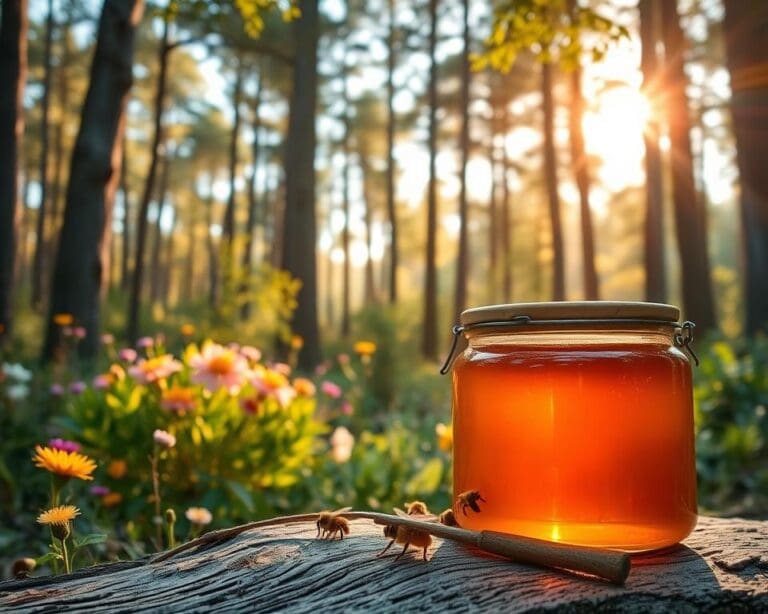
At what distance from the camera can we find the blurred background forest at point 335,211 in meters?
3.27

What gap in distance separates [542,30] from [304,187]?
8199 mm

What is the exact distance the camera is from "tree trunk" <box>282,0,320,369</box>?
431 inches

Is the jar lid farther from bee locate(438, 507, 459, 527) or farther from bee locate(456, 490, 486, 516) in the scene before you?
bee locate(438, 507, 459, 527)

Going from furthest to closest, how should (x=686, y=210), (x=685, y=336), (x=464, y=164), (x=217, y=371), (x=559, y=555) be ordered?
1. (x=464, y=164)
2. (x=686, y=210)
3. (x=217, y=371)
4. (x=685, y=336)
5. (x=559, y=555)

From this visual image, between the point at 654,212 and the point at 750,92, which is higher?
the point at 750,92

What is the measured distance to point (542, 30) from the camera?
3049 millimetres

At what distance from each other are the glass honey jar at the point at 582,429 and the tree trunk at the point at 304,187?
1002cm

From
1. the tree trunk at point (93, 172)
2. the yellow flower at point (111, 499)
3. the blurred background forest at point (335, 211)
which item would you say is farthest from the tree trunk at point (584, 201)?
the yellow flower at point (111, 499)

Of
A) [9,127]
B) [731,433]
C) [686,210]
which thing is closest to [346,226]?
[686,210]

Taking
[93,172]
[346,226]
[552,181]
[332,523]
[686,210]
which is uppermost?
[346,226]

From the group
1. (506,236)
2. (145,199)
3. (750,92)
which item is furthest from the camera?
(506,236)

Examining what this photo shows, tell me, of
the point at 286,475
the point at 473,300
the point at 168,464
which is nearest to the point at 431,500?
the point at 286,475

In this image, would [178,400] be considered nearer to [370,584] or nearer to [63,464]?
[63,464]

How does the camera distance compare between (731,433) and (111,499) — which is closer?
(111,499)
